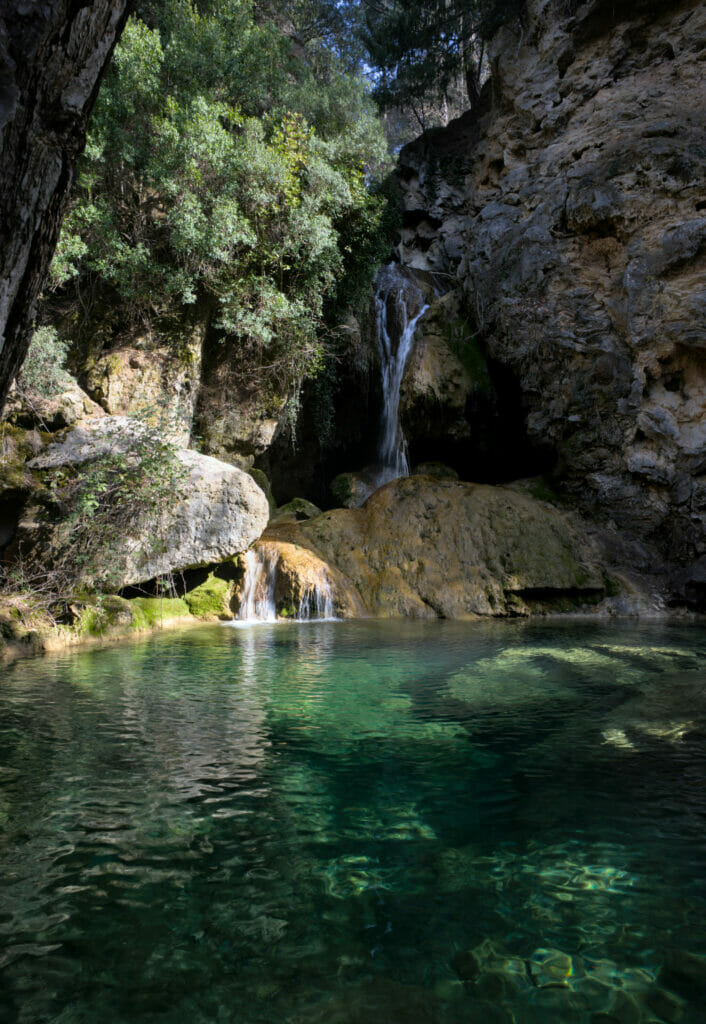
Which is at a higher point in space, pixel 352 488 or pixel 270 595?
pixel 352 488

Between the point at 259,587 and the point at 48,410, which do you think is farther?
the point at 259,587

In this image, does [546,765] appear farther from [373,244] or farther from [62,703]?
[373,244]

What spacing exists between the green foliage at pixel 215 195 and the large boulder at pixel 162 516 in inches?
136

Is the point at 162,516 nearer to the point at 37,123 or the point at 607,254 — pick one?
the point at 37,123

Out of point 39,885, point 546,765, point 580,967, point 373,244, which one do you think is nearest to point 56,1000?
point 39,885

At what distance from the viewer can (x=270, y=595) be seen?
11742 mm

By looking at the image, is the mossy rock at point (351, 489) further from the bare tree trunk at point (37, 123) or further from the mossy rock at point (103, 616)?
the bare tree trunk at point (37, 123)

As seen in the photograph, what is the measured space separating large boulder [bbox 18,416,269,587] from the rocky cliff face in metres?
9.15

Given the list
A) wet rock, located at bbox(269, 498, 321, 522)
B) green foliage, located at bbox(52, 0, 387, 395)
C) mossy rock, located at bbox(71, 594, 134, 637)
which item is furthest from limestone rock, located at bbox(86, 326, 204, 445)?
mossy rock, located at bbox(71, 594, 134, 637)

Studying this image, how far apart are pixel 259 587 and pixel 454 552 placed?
447 centimetres

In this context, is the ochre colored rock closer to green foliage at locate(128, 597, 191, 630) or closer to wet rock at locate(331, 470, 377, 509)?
green foliage at locate(128, 597, 191, 630)

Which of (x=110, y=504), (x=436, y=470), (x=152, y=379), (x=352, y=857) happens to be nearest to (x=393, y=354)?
(x=436, y=470)

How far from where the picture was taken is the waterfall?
11.5m

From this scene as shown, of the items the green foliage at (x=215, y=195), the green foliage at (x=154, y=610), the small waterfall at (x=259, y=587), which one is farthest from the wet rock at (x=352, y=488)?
the green foliage at (x=154, y=610)
